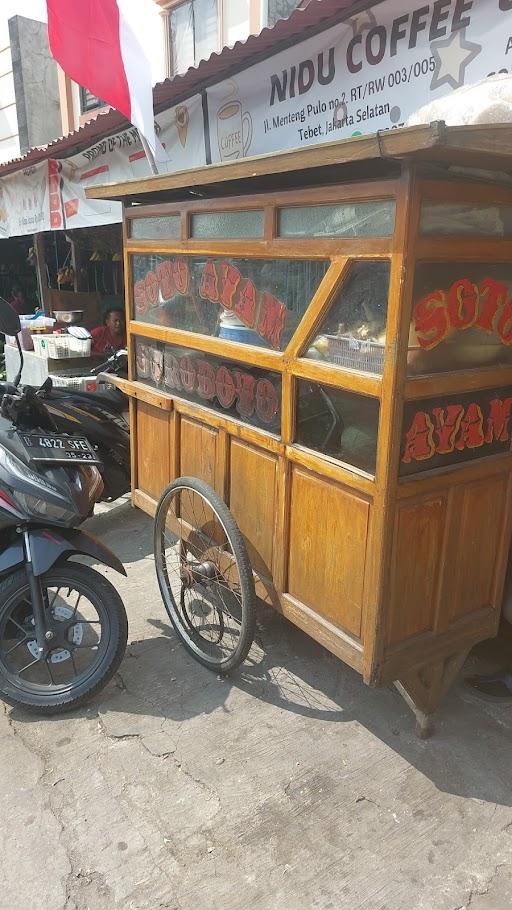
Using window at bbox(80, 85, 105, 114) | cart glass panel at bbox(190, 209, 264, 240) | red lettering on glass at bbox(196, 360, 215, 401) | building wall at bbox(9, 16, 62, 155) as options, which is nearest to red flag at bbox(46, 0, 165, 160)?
cart glass panel at bbox(190, 209, 264, 240)

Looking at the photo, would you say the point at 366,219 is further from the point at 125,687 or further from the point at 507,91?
the point at 125,687

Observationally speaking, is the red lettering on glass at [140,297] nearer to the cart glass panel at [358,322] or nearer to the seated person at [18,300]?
the cart glass panel at [358,322]

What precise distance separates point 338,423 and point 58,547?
1.27 meters

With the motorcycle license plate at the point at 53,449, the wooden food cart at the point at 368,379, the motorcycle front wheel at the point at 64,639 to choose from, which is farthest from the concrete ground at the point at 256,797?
the motorcycle license plate at the point at 53,449

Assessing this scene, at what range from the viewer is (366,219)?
2.01 meters

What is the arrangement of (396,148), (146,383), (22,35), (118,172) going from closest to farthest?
(396,148) < (146,383) < (118,172) < (22,35)

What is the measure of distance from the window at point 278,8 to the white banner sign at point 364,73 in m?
2.14

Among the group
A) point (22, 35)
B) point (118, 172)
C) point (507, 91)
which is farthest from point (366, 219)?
point (22, 35)

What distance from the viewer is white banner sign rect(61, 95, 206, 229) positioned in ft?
16.1

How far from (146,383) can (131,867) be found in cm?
230

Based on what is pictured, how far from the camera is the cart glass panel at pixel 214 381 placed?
2.61 m

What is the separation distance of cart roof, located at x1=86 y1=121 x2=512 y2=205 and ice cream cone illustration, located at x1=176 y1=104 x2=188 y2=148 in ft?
7.81

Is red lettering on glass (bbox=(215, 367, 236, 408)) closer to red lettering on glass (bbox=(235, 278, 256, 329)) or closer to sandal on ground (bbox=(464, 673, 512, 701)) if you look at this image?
red lettering on glass (bbox=(235, 278, 256, 329))

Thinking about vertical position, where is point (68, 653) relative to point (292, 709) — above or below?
above
